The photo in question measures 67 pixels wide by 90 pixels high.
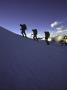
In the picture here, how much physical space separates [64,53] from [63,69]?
5.02ft

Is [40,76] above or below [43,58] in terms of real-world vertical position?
below

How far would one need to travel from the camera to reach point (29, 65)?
7.96 meters

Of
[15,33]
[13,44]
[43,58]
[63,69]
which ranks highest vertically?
[15,33]

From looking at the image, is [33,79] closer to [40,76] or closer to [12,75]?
[40,76]

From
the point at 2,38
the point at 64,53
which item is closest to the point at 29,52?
the point at 2,38

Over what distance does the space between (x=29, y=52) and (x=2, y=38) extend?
1.85 metres

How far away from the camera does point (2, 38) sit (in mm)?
7145

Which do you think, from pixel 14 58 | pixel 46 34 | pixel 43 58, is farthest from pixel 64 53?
pixel 14 58

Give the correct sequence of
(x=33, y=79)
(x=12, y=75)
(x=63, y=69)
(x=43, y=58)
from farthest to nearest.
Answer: (x=63, y=69)
(x=43, y=58)
(x=33, y=79)
(x=12, y=75)

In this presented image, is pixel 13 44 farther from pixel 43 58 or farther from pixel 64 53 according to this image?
pixel 64 53

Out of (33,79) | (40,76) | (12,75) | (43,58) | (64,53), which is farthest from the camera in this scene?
(64,53)

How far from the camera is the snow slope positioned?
6762 mm

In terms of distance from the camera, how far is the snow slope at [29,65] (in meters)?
6.76

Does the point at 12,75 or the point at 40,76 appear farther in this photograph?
the point at 40,76
